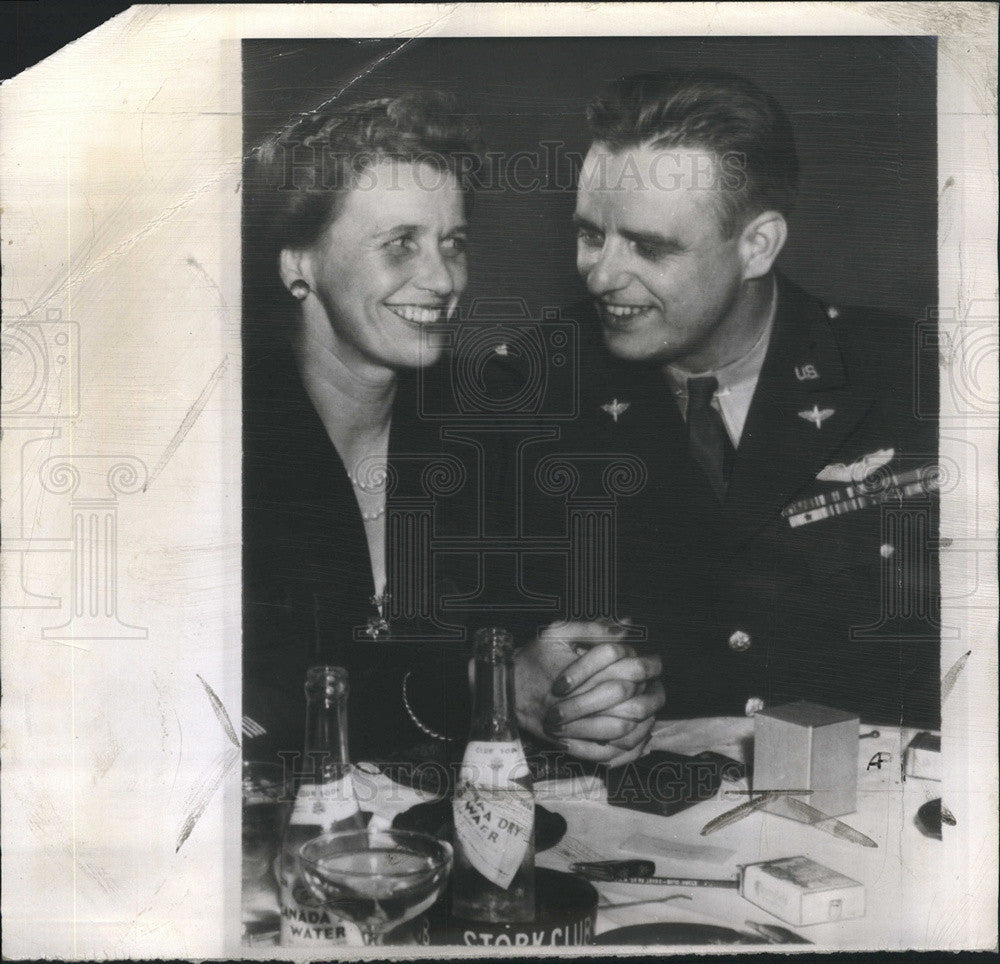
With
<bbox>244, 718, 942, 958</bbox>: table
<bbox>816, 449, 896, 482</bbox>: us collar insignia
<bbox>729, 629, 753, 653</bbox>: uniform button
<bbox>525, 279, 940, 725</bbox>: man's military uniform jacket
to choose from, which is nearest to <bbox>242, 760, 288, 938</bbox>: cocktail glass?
<bbox>244, 718, 942, 958</bbox>: table

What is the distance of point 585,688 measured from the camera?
121cm

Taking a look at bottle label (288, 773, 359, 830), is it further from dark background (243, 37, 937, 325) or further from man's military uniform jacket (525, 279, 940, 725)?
dark background (243, 37, 937, 325)

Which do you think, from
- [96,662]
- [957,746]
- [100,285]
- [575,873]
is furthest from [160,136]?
[957,746]

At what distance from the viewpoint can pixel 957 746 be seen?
123 cm

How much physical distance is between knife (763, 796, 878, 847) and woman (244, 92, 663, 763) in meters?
0.17

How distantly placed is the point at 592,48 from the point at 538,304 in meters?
0.27

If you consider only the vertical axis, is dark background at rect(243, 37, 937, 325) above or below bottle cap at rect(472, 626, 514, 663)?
above

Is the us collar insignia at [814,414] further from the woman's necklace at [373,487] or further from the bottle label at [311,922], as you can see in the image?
the bottle label at [311,922]

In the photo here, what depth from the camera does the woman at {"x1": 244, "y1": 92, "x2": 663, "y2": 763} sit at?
47.3 inches

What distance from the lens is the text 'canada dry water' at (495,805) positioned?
1189mm

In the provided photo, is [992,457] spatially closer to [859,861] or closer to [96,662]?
[859,861]

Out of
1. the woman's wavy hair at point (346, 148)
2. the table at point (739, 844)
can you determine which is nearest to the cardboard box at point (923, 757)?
the table at point (739, 844)

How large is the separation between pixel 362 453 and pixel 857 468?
1.68ft

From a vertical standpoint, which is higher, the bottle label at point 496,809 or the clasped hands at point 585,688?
the clasped hands at point 585,688
